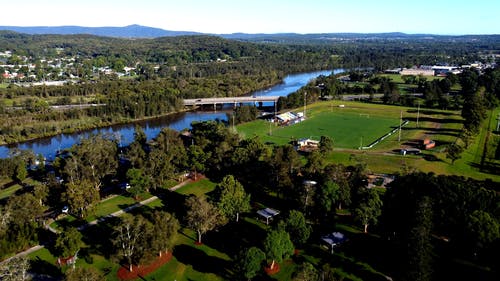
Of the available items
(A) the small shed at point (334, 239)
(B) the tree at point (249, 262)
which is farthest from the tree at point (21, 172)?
(A) the small shed at point (334, 239)

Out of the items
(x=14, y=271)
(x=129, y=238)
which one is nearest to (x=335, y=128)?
(x=129, y=238)

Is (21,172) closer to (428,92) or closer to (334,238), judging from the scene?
(334,238)

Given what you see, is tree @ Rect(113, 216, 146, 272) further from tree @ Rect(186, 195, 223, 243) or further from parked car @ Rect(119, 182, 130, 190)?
parked car @ Rect(119, 182, 130, 190)

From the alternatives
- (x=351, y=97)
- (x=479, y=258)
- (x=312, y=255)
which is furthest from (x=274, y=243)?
(x=351, y=97)

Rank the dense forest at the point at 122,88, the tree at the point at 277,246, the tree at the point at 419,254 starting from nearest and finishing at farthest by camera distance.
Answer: the tree at the point at 419,254, the tree at the point at 277,246, the dense forest at the point at 122,88

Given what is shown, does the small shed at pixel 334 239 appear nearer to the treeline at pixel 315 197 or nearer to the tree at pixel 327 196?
the treeline at pixel 315 197

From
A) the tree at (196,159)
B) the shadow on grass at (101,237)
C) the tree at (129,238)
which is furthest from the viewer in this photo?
the tree at (196,159)
